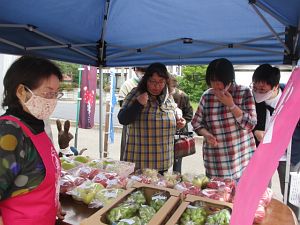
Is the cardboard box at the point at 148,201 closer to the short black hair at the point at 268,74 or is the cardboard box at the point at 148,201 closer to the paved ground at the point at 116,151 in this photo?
the short black hair at the point at 268,74

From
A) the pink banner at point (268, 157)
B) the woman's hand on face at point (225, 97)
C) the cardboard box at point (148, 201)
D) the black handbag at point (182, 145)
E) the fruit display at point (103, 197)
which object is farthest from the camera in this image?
the black handbag at point (182, 145)

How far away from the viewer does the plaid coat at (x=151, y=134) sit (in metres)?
2.33

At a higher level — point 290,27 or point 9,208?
point 290,27

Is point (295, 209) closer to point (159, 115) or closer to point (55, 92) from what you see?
point (159, 115)

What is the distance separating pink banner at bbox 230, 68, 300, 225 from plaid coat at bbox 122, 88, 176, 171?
184cm

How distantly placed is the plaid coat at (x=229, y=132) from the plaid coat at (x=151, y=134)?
0.29m

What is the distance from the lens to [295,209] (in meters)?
2.50

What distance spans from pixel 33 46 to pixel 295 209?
2694 millimetres

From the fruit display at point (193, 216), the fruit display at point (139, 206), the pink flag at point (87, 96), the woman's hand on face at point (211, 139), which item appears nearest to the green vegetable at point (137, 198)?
the fruit display at point (139, 206)

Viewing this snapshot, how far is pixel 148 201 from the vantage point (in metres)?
1.36

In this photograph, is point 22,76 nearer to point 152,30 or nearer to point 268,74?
point 152,30

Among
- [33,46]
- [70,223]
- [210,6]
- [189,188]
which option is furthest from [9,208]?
[210,6]

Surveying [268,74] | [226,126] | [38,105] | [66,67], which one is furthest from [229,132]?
[66,67]

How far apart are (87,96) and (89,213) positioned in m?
3.75
